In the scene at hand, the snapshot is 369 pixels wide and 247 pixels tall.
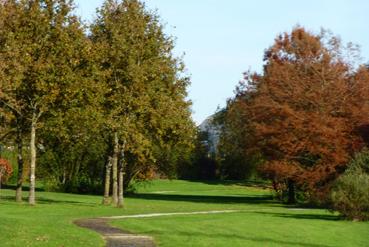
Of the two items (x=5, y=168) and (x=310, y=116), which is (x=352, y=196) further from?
(x=5, y=168)

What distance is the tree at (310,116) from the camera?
161 ft

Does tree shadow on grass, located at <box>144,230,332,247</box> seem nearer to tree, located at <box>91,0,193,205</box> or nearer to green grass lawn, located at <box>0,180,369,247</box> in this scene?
green grass lawn, located at <box>0,180,369,247</box>

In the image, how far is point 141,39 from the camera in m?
39.1

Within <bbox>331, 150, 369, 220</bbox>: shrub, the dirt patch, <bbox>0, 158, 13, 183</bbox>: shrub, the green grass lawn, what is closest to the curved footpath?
the dirt patch

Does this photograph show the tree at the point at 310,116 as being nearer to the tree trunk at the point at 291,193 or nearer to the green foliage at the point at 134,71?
the tree trunk at the point at 291,193

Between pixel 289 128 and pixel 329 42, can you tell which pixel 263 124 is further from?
pixel 329 42

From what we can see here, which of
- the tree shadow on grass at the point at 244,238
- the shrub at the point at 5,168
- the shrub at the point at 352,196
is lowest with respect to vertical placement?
the tree shadow on grass at the point at 244,238

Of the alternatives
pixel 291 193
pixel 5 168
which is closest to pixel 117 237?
pixel 291 193

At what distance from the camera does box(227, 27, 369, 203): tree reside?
49156 mm

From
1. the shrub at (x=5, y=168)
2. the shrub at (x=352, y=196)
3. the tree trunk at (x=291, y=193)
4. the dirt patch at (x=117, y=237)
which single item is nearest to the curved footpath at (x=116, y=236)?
the dirt patch at (x=117, y=237)

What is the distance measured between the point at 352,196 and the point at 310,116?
56.9ft

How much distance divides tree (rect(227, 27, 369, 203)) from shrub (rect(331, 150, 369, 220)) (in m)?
14.0

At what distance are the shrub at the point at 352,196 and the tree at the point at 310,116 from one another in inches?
553

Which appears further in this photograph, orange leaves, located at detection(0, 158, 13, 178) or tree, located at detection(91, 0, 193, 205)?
orange leaves, located at detection(0, 158, 13, 178)
